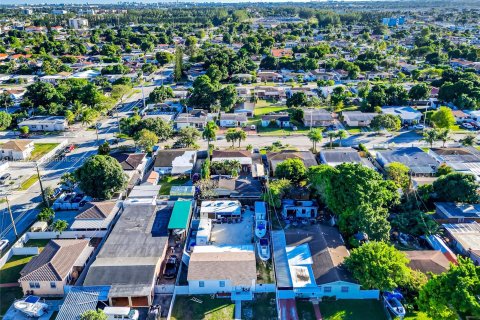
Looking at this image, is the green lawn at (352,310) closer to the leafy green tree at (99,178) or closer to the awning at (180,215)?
the awning at (180,215)

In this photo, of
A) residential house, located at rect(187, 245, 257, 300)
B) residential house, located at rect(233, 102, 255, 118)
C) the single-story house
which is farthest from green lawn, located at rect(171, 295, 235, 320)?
residential house, located at rect(233, 102, 255, 118)

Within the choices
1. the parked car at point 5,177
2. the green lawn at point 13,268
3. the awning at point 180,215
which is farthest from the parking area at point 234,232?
the parked car at point 5,177

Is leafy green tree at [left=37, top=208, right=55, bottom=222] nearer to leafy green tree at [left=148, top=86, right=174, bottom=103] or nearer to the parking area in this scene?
the parking area

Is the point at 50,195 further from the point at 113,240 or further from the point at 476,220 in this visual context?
the point at 476,220

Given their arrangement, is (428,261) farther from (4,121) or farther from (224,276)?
(4,121)

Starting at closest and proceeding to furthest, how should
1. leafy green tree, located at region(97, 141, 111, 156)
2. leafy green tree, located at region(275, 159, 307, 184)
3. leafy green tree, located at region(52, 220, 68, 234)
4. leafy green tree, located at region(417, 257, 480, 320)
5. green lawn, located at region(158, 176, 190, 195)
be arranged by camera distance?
leafy green tree, located at region(417, 257, 480, 320) < leafy green tree, located at region(52, 220, 68, 234) < leafy green tree, located at region(275, 159, 307, 184) < green lawn, located at region(158, 176, 190, 195) < leafy green tree, located at region(97, 141, 111, 156)

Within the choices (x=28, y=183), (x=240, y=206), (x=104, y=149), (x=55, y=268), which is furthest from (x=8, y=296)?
(x=104, y=149)
